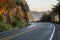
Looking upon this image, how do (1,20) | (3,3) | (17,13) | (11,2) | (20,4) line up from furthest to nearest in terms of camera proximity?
(20,4) < (17,13) < (11,2) < (3,3) < (1,20)

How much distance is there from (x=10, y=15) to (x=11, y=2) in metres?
3.31

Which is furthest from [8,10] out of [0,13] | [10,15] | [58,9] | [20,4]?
[58,9]

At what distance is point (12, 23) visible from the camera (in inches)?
2170

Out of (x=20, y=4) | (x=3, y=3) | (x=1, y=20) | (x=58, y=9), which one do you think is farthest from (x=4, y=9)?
(x=58, y=9)

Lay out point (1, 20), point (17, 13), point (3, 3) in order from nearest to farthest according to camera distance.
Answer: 1. point (1, 20)
2. point (3, 3)
3. point (17, 13)

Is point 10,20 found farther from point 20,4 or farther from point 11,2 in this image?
point 20,4

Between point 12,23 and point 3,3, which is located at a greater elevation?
point 3,3

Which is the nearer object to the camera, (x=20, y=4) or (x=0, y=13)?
(x=0, y=13)

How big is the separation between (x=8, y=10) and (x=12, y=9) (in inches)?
105

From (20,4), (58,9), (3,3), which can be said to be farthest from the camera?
(58,9)

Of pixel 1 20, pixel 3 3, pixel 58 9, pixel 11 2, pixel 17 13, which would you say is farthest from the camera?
pixel 58 9

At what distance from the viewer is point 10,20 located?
55844mm

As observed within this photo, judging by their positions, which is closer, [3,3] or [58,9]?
[3,3]

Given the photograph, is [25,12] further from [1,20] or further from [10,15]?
[1,20]
